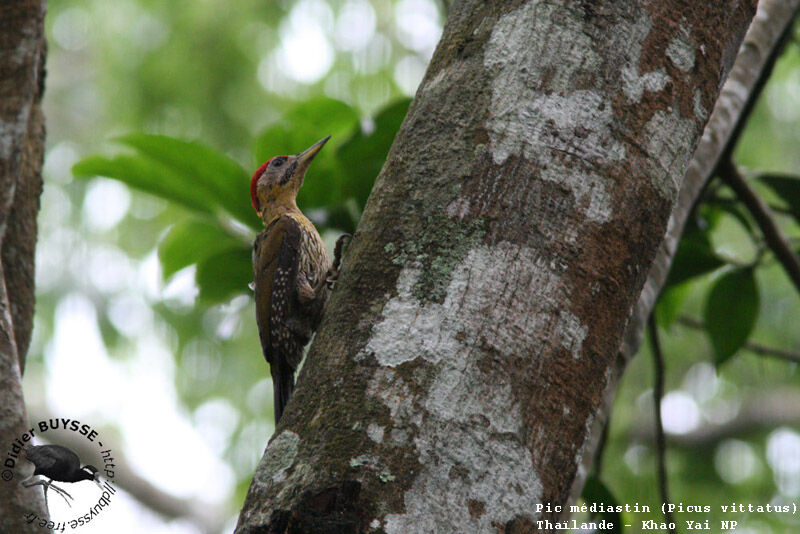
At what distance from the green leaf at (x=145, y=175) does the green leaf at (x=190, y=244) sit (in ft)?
0.27

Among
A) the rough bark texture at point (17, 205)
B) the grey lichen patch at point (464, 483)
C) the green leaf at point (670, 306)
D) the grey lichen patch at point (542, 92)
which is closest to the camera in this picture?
the grey lichen patch at point (464, 483)

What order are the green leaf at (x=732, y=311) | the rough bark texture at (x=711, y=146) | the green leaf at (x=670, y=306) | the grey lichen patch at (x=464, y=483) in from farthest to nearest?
the green leaf at (x=670, y=306)
the green leaf at (x=732, y=311)
the rough bark texture at (x=711, y=146)
the grey lichen patch at (x=464, y=483)

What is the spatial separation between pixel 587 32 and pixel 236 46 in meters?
5.41

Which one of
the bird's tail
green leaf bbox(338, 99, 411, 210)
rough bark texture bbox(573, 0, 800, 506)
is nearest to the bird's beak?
green leaf bbox(338, 99, 411, 210)

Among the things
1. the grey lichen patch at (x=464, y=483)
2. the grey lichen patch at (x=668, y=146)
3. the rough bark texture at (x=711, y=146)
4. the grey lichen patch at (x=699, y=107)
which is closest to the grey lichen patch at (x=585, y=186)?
the grey lichen patch at (x=668, y=146)

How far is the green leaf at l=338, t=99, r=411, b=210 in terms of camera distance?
2.73 meters

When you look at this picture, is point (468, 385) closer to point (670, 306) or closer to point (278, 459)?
point (278, 459)

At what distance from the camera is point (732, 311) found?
3021mm

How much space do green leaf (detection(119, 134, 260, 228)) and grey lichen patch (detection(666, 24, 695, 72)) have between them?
1.66 m

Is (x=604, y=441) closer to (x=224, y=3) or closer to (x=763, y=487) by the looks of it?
(x=763, y=487)

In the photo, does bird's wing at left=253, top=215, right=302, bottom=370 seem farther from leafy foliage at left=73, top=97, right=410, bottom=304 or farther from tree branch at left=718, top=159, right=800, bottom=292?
tree branch at left=718, top=159, right=800, bottom=292

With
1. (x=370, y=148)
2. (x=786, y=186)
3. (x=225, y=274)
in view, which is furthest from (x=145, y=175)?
(x=786, y=186)

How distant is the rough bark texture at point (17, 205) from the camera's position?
1604mm

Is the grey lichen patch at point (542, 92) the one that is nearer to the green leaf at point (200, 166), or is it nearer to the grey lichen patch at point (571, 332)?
the grey lichen patch at point (571, 332)
